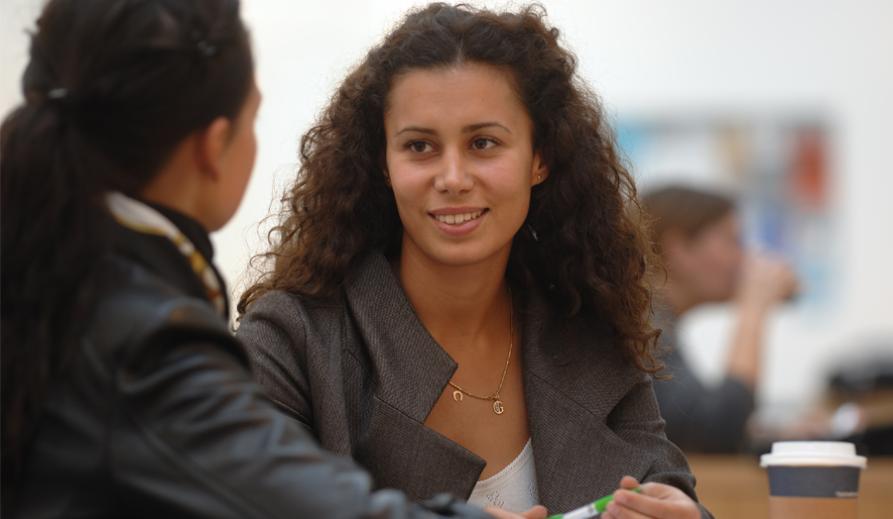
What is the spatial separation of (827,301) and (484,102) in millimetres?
3690

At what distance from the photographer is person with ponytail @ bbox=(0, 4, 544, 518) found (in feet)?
3.19

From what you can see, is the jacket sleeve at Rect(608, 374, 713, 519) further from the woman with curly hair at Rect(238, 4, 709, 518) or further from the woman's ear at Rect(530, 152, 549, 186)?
the woman's ear at Rect(530, 152, 549, 186)

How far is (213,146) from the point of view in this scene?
1142 mm

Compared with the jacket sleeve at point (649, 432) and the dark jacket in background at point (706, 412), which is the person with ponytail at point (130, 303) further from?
the dark jacket in background at point (706, 412)

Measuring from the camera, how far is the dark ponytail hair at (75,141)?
1.01 meters

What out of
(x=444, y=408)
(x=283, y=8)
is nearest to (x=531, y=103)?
(x=444, y=408)

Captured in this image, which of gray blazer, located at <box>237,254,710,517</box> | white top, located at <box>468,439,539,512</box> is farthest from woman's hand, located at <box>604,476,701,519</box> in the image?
white top, located at <box>468,439,539,512</box>

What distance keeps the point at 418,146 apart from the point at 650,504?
2.01 feet

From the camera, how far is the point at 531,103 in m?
1.93

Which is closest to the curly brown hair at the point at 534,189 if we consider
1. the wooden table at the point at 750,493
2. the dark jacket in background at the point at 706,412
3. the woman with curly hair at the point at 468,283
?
the woman with curly hair at the point at 468,283

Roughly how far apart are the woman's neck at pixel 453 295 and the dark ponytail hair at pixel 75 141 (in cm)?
82

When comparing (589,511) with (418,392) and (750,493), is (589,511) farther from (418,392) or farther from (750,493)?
(750,493)

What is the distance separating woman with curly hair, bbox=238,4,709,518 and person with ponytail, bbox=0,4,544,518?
0.62 meters

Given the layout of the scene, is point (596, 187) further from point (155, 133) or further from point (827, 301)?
point (827, 301)
